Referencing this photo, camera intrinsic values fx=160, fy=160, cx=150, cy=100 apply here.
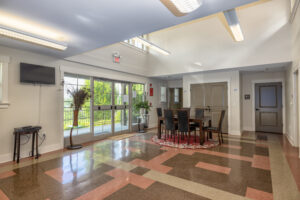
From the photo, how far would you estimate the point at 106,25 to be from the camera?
2611 mm

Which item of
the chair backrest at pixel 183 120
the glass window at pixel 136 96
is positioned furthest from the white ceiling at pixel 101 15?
the glass window at pixel 136 96

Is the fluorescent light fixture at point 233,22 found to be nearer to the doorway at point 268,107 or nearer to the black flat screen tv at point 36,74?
the doorway at point 268,107

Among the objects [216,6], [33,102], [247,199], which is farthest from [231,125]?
[33,102]

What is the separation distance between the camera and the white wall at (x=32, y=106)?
347 centimetres

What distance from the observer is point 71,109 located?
4.64m

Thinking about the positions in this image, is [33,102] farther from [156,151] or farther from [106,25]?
[156,151]

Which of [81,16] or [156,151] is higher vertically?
[81,16]

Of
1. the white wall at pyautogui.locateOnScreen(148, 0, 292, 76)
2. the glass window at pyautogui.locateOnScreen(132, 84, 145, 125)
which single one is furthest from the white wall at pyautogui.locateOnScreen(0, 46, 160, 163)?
the white wall at pyautogui.locateOnScreen(148, 0, 292, 76)

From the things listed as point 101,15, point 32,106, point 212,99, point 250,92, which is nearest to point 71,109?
point 32,106

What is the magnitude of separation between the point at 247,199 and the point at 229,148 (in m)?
2.31

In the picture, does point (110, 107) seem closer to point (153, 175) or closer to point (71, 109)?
point (71, 109)

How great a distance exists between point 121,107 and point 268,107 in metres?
5.84

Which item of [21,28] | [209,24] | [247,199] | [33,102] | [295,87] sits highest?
[209,24]

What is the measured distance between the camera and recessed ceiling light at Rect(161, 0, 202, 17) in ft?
6.20
